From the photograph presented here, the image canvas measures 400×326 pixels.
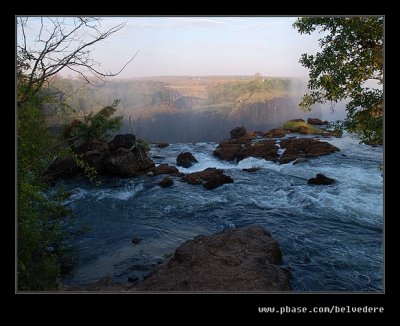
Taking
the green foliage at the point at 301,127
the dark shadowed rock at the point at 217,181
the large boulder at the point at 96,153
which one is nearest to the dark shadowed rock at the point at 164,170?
the large boulder at the point at 96,153

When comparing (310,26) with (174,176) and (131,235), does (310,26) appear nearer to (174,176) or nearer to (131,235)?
(131,235)

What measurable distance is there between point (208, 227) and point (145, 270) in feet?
12.8

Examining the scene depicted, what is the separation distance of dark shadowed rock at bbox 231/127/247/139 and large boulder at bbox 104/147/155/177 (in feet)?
36.4

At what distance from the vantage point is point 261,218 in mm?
14508

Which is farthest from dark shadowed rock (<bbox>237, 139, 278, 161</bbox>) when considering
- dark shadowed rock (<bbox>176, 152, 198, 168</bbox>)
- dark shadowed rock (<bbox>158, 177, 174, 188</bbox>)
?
dark shadowed rock (<bbox>158, 177, 174, 188</bbox>)

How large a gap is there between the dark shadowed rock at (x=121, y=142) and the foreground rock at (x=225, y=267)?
47.2 ft

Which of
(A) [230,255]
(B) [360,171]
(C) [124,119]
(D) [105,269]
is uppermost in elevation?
(C) [124,119]

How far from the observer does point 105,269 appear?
1078 centimetres

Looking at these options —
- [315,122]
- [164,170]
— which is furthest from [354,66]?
[315,122]

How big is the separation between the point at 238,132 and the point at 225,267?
24187 mm

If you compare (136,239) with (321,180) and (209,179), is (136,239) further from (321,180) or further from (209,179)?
(321,180)

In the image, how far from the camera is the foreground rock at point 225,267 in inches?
321

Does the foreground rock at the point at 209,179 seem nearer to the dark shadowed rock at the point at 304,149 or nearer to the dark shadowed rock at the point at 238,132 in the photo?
the dark shadowed rock at the point at 304,149

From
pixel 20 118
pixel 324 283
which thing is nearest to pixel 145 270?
pixel 324 283
